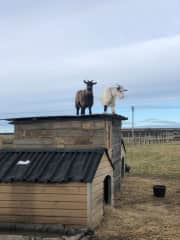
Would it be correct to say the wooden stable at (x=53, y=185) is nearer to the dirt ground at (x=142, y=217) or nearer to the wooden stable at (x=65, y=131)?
the dirt ground at (x=142, y=217)

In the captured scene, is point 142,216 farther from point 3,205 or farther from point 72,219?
point 3,205

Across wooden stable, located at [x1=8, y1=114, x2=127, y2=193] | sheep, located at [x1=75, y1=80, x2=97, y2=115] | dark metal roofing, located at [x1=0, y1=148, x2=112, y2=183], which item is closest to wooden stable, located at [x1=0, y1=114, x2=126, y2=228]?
dark metal roofing, located at [x1=0, y1=148, x2=112, y2=183]

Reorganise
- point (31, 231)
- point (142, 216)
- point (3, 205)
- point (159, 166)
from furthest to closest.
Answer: point (159, 166) → point (142, 216) → point (3, 205) → point (31, 231)

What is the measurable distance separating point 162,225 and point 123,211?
191 cm

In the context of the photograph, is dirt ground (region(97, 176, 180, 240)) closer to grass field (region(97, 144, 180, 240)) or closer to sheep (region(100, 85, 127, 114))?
grass field (region(97, 144, 180, 240))

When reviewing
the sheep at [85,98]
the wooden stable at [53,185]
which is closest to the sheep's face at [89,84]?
the sheep at [85,98]

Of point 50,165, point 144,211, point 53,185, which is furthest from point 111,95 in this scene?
point 53,185

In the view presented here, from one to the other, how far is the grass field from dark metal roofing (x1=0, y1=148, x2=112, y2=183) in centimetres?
156

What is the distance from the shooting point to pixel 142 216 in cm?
1205

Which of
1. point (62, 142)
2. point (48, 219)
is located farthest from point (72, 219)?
point (62, 142)

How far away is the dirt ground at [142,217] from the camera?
10.1m

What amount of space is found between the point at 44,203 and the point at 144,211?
3702 mm

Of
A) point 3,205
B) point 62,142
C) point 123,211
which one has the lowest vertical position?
point 123,211

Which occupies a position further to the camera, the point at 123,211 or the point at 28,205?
the point at 123,211
